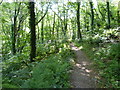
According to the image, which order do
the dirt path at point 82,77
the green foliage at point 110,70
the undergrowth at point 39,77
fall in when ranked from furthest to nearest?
the dirt path at point 82,77
the green foliage at point 110,70
the undergrowth at point 39,77

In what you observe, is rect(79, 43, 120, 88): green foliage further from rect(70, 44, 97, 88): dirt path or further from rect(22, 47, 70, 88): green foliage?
rect(22, 47, 70, 88): green foliage

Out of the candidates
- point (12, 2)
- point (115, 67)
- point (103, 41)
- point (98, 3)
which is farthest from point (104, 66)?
point (98, 3)

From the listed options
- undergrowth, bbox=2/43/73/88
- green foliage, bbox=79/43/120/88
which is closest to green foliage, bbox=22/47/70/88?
undergrowth, bbox=2/43/73/88

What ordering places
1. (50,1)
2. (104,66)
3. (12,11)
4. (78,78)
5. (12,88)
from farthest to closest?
(50,1), (12,11), (104,66), (78,78), (12,88)

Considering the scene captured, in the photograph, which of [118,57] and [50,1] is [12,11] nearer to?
[50,1]

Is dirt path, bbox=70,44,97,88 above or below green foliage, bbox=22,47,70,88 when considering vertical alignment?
below

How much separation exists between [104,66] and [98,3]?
20402 millimetres

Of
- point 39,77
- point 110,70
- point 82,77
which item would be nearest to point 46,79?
point 39,77

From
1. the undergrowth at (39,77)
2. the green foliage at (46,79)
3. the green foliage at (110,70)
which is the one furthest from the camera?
the green foliage at (110,70)

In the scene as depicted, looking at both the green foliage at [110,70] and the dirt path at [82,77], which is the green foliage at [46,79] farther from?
the green foliage at [110,70]

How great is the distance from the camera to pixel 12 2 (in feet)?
51.2

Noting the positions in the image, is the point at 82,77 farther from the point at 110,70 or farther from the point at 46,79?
the point at 46,79

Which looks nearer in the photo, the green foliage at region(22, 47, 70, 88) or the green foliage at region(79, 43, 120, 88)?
the green foliage at region(22, 47, 70, 88)

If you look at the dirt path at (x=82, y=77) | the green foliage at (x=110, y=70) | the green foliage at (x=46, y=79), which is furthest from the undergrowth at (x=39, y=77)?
the green foliage at (x=110, y=70)
